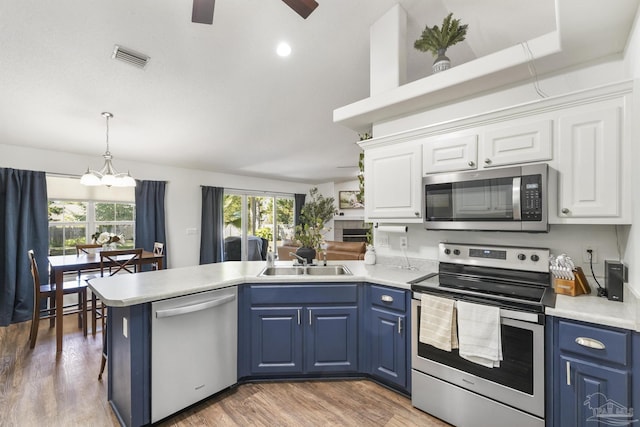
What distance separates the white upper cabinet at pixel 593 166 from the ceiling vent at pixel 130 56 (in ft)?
10.6

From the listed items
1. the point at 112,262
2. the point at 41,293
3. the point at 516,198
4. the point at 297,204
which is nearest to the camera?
the point at 516,198

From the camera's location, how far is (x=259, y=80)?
2.99 metres

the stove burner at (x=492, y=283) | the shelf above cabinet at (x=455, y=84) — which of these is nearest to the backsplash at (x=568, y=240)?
the stove burner at (x=492, y=283)

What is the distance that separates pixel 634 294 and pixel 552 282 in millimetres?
367

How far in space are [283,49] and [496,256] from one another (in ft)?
8.01

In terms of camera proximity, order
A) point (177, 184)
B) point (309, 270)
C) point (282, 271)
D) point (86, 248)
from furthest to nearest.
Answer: point (177, 184), point (86, 248), point (309, 270), point (282, 271)

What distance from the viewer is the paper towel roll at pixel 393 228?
102 inches

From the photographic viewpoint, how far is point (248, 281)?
2275 millimetres

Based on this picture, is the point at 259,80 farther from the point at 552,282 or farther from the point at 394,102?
the point at 552,282

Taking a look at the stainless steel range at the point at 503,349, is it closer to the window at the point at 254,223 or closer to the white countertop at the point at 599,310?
the white countertop at the point at 599,310

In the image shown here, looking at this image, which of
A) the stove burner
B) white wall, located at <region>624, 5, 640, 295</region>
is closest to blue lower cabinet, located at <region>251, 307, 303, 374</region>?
the stove burner

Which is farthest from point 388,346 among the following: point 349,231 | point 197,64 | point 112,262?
point 349,231

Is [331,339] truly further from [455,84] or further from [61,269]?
[61,269]

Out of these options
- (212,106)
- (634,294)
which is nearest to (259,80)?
(212,106)
